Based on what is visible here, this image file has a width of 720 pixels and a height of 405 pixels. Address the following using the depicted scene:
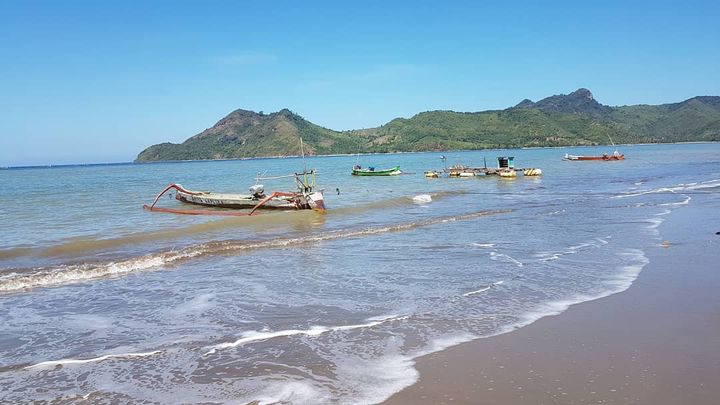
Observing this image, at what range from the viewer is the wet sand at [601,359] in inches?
233

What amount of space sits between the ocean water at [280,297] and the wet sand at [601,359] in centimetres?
48

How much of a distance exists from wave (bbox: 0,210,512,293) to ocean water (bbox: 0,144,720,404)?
69mm

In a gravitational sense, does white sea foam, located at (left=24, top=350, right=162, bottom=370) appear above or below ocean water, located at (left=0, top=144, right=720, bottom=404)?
above

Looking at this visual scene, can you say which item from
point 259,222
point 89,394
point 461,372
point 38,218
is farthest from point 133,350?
point 38,218

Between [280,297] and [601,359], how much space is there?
6.38 meters

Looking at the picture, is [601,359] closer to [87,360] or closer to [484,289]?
[484,289]

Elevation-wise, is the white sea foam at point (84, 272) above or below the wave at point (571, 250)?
above

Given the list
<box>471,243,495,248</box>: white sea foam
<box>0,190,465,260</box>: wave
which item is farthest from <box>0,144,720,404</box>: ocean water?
<box>0,190,465,260</box>: wave

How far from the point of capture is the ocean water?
6.87 metres

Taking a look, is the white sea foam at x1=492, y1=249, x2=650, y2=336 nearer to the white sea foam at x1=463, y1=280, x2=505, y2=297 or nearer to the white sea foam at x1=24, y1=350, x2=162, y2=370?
the white sea foam at x1=463, y1=280, x2=505, y2=297

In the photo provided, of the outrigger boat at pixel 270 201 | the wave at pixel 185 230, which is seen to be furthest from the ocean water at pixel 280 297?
the outrigger boat at pixel 270 201

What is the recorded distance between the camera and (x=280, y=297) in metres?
11.1

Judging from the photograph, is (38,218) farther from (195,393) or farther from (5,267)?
(195,393)

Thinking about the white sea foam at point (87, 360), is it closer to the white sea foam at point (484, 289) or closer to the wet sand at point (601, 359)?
the wet sand at point (601, 359)
